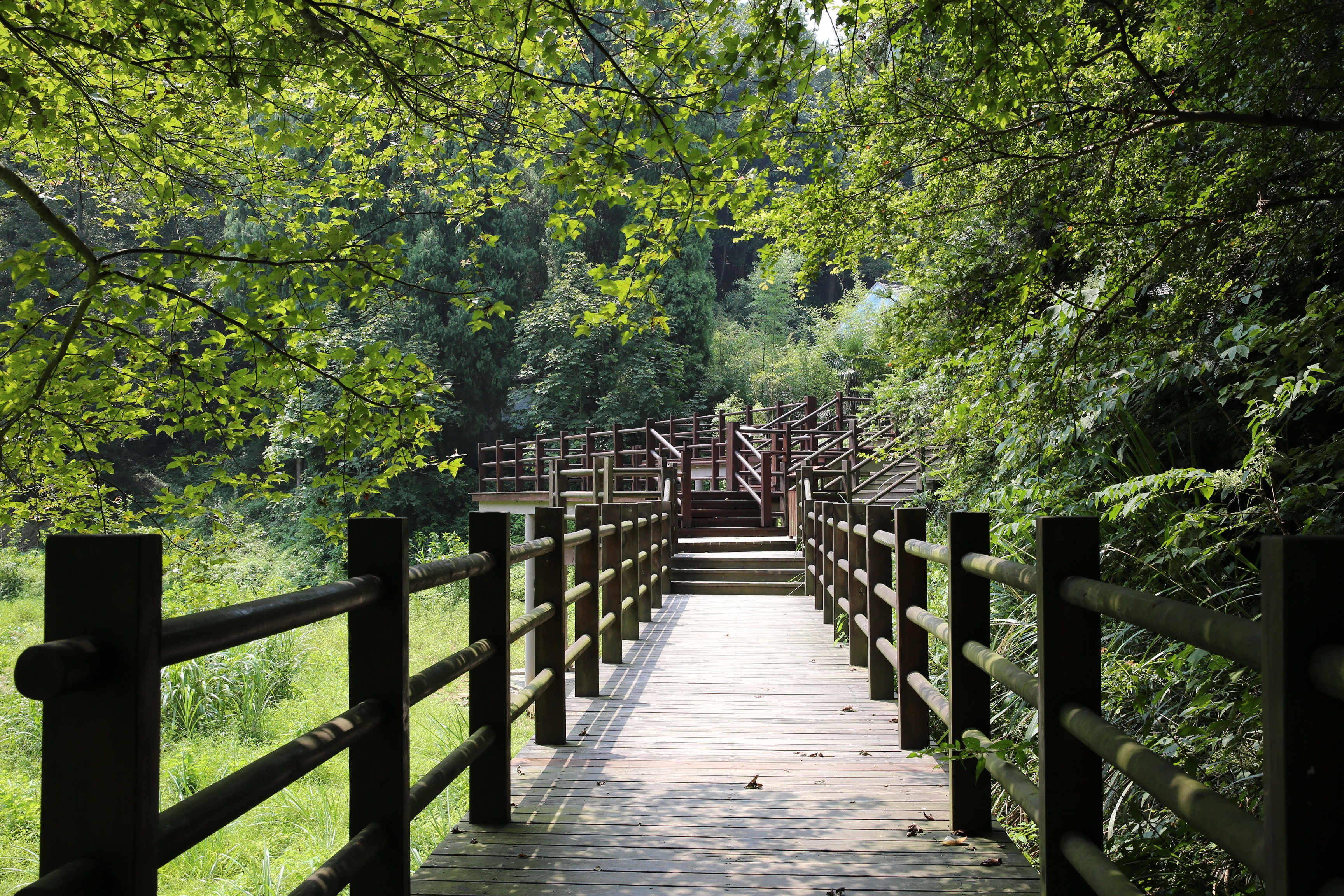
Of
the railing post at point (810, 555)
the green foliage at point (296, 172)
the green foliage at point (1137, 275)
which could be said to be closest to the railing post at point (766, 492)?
the railing post at point (810, 555)

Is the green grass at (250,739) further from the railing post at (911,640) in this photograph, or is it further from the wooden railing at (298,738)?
the railing post at (911,640)

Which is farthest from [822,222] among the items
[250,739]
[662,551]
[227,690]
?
[227,690]

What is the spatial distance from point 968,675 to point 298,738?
2.07m

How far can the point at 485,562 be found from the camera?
2.99m

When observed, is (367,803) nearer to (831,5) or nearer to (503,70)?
(503,70)

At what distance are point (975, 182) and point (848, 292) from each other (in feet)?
105

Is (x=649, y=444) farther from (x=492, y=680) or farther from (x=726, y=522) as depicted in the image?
(x=492, y=680)

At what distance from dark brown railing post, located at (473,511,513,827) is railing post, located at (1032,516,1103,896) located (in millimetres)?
1701

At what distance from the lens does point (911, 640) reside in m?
3.94

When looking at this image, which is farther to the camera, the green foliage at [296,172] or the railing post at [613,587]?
the railing post at [613,587]

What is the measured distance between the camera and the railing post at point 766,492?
1558 centimetres

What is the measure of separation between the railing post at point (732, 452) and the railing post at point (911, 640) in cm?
1274

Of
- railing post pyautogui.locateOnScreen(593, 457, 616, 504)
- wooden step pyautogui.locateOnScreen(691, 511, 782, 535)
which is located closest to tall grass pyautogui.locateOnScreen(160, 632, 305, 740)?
railing post pyautogui.locateOnScreen(593, 457, 616, 504)

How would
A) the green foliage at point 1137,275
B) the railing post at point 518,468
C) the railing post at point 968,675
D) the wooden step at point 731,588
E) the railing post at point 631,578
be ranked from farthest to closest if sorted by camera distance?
the railing post at point 518,468 → the wooden step at point 731,588 → the railing post at point 631,578 → the green foliage at point 1137,275 → the railing post at point 968,675
